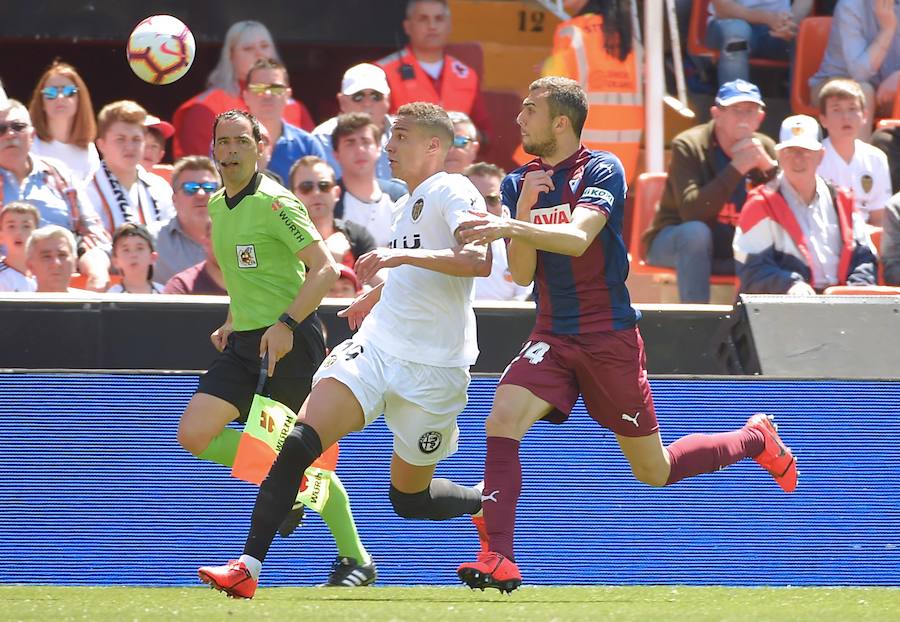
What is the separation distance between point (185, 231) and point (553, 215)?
11.7 feet

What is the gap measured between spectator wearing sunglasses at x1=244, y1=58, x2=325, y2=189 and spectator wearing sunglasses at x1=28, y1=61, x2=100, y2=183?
3.54 feet

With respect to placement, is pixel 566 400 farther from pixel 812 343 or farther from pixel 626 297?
pixel 812 343

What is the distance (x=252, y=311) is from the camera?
6.91m

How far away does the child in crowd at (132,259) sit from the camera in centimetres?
866

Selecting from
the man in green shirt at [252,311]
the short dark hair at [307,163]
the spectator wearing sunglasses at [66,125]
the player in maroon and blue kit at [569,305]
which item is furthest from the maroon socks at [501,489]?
the spectator wearing sunglasses at [66,125]

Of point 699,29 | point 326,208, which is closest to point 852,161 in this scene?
point 699,29

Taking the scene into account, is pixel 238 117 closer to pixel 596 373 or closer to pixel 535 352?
pixel 535 352

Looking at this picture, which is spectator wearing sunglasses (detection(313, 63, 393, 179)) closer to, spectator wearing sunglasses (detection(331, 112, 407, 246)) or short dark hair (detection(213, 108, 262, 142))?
spectator wearing sunglasses (detection(331, 112, 407, 246))

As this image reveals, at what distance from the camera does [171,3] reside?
12.0 meters

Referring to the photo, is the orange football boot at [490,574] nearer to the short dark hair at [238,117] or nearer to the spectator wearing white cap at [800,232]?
the short dark hair at [238,117]

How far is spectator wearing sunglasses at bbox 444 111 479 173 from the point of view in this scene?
33.2 ft

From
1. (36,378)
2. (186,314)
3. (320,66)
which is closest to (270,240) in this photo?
(186,314)

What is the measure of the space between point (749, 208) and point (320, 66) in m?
5.29

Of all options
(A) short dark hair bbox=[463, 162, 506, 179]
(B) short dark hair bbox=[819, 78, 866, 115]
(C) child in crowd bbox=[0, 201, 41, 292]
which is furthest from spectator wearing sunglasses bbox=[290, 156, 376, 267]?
(B) short dark hair bbox=[819, 78, 866, 115]
